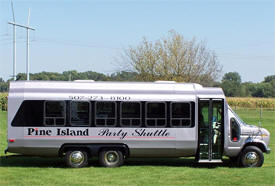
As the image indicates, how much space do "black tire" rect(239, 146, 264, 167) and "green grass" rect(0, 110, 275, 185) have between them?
29 cm

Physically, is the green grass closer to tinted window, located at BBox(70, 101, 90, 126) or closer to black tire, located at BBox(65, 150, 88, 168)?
black tire, located at BBox(65, 150, 88, 168)

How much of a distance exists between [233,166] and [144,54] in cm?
3022

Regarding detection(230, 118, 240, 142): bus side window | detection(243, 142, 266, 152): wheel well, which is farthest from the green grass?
detection(230, 118, 240, 142): bus side window

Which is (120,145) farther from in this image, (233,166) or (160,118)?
(233,166)

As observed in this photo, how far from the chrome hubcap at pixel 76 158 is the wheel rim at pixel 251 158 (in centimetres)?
535

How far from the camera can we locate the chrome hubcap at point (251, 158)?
49.7ft

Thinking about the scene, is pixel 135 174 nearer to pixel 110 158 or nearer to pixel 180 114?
pixel 110 158

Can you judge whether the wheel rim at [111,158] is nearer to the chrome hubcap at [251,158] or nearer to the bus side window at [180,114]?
the bus side window at [180,114]

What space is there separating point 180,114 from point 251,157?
2777mm

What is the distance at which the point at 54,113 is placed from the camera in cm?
1458

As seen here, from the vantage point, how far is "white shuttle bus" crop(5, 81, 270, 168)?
1443cm

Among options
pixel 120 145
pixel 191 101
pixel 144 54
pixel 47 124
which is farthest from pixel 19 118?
pixel 144 54

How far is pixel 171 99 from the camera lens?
1477cm

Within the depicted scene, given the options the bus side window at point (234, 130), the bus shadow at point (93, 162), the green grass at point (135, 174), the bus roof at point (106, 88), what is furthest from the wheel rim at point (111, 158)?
the bus side window at point (234, 130)
